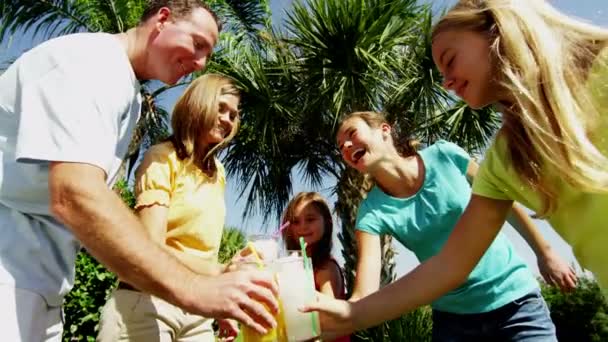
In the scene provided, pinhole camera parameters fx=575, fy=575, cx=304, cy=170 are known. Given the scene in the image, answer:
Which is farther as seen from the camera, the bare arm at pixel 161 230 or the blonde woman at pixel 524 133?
the bare arm at pixel 161 230

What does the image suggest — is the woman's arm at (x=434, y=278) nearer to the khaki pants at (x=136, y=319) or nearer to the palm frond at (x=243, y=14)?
the khaki pants at (x=136, y=319)

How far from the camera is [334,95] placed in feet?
23.2

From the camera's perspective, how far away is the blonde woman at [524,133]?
1357 millimetres

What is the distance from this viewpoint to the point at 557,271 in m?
2.13

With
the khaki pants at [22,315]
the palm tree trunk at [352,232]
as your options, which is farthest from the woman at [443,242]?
the palm tree trunk at [352,232]

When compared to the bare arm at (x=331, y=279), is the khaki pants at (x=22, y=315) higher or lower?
higher

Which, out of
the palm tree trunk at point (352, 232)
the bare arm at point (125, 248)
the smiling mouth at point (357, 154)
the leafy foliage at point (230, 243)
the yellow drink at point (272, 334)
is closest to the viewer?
the bare arm at point (125, 248)

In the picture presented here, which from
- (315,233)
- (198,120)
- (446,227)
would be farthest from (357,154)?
(315,233)

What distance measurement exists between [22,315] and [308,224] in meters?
2.51

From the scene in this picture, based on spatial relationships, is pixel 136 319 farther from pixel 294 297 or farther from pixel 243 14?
pixel 243 14

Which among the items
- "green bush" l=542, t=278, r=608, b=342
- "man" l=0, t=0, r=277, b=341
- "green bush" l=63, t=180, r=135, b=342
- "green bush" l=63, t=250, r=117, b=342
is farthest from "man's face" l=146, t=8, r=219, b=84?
"green bush" l=542, t=278, r=608, b=342

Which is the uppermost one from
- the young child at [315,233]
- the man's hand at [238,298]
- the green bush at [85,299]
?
the man's hand at [238,298]

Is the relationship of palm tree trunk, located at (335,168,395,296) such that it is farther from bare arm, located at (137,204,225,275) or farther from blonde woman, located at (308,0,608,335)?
blonde woman, located at (308,0,608,335)

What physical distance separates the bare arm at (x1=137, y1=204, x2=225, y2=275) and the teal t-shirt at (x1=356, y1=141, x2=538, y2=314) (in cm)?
66
